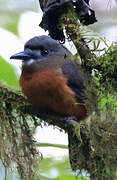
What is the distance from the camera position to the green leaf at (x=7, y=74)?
2.99 m

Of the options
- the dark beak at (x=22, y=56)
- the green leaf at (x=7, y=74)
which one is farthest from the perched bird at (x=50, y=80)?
the green leaf at (x=7, y=74)

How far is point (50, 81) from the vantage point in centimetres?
341

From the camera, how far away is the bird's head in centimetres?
345

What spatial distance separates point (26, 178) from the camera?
320 centimetres

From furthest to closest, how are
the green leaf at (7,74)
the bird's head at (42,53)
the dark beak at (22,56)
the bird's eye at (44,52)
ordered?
1. the bird's eye at (44,52)
2. the bird's head at (42,53)
3. the dark beak at (22,56)
4. the green leaf at (7,74)

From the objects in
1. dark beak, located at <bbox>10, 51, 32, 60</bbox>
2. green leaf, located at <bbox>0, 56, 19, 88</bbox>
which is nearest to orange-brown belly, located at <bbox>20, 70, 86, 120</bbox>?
A: dark beak, located at <bbox>10, 51, 32, 60</bbox>

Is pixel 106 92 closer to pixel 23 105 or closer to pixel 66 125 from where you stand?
pixel 66 125

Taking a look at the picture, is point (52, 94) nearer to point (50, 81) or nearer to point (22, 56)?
point (50, 81)

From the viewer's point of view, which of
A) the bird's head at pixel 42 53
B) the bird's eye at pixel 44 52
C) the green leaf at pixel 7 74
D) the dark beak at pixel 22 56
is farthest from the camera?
the bird's eye at pixel 44 52

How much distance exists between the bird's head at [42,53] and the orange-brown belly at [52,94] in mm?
95

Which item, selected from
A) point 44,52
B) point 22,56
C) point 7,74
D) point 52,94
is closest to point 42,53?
point 44,52

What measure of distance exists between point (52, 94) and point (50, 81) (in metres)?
0.09

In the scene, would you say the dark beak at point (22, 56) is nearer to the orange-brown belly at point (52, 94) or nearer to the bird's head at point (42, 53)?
the bird's head at point (42, 53)

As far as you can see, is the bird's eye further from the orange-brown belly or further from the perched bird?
the orange-brown belly
